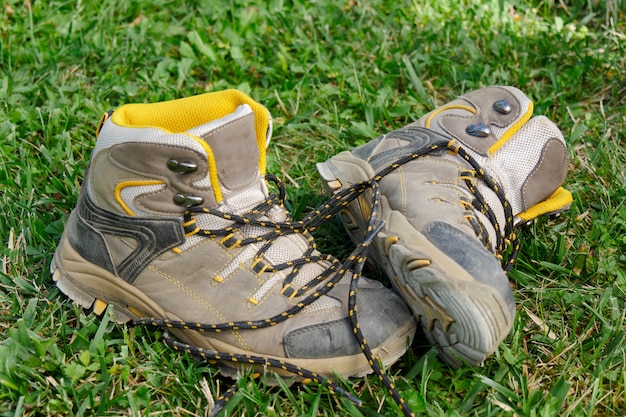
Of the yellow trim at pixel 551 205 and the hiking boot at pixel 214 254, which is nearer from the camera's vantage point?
the hiking boot at pixel 214 254

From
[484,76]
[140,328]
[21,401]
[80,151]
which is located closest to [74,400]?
[21,401]

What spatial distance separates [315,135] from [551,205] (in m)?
1.00

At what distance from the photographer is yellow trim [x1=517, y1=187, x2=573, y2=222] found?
7.64 ft

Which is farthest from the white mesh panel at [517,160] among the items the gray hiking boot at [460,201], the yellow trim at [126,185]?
the yellow trim at [126,185]

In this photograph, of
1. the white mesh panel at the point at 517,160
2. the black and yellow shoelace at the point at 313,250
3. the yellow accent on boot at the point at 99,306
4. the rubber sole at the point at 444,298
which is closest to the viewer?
the rubber sole at the point at 444,298

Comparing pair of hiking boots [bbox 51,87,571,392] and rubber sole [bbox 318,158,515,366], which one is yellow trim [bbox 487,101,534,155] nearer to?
pair of hiking boots [bbox 51,87,571,392]

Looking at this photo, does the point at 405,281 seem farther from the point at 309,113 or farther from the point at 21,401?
the point at 309,113

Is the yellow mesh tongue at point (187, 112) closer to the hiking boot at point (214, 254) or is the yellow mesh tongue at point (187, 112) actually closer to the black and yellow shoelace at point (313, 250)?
the hiking boot at point (214, 254)

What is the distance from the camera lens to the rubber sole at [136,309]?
1.91 metres

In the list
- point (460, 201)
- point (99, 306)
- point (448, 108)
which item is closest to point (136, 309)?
point (99, 306)

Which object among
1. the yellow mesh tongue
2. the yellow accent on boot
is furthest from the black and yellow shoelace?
the yellow mesh tongue

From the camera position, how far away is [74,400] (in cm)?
179

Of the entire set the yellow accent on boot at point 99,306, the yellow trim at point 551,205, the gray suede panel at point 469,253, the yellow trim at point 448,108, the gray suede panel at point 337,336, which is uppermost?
the yellow trim at point 448,108

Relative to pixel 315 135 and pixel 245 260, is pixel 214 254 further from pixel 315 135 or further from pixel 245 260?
pixel 315 135
